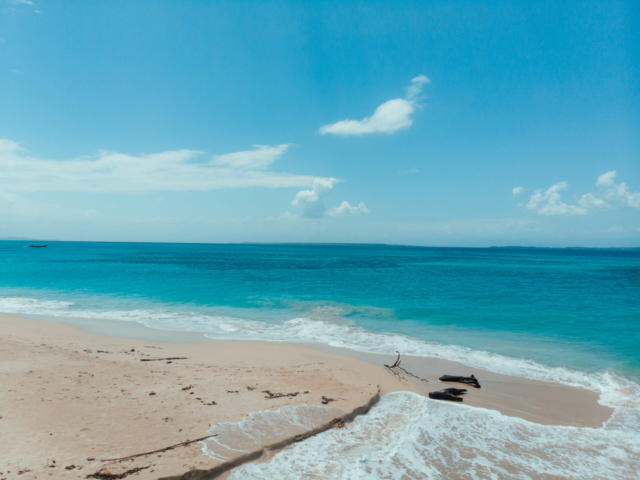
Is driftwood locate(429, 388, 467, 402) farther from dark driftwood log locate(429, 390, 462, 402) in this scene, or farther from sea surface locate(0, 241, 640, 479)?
sea surface locate(0, 241, 640, 479)

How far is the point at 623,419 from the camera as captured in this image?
8.48 meters

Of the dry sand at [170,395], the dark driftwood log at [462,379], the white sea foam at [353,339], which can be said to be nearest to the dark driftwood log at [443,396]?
the dry sand at [170,395]

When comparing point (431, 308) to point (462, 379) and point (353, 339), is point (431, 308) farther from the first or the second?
point (462, 379)

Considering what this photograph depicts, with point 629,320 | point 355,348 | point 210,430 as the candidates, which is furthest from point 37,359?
point 629,320

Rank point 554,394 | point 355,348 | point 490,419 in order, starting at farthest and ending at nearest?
point 355,348
point 554,394
point 490,419

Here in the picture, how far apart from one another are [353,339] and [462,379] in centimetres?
607

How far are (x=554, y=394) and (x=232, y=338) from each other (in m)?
12.9

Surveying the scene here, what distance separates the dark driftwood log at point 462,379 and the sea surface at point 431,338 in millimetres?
1808

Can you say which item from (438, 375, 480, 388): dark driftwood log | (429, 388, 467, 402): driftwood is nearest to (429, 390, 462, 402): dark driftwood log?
(429, 388, 467, 402): driftwood

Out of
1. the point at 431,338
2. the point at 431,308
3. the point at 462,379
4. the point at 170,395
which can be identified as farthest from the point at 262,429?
the point at 431,308

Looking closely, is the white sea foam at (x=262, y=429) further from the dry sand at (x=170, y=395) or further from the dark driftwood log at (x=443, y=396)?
the dark driftwood log at (x=443, y=396)

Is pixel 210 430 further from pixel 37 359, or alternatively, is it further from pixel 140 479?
pixel 37 359

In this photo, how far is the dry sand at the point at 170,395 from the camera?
5.68m

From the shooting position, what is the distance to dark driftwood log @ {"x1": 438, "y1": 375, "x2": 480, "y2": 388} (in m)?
10.3
